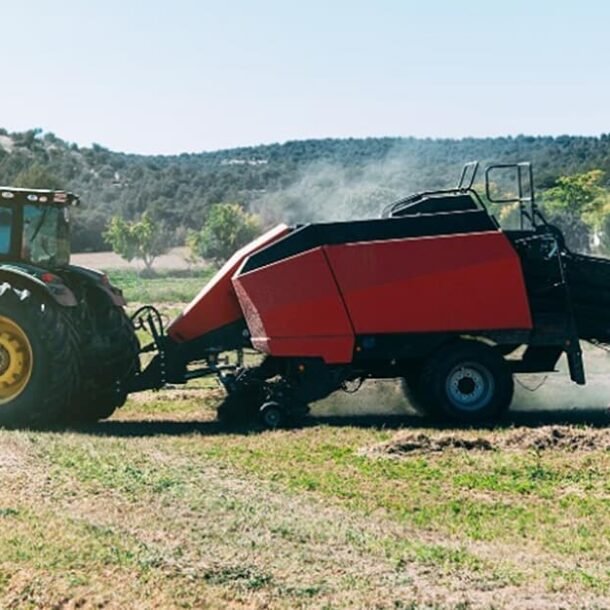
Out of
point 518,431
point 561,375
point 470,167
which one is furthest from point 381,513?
point 561,375

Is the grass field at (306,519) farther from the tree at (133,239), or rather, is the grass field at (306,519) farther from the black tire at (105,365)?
the tree at (133,239)

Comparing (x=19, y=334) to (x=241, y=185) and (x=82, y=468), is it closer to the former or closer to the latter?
(x=82, y=468)

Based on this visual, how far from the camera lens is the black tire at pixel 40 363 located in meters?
10.8

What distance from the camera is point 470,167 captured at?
12734 mm

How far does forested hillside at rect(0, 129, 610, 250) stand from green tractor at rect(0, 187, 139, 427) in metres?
35.4

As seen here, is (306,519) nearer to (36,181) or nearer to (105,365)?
(105,365)

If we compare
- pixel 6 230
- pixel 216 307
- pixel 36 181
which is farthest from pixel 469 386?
pixel 36 181

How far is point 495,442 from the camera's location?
962 cm

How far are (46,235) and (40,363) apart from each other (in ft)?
5.76

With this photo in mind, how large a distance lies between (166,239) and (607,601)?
6838 centimetres

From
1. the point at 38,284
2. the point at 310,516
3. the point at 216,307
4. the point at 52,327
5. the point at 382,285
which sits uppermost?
the point at 382,285

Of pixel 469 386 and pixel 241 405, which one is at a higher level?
pixel 469 386

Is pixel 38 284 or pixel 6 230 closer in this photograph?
pixel 38 284

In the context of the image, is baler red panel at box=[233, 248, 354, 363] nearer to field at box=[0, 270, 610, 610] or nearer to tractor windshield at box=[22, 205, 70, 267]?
field at box=[0, 270, 610, 610]
